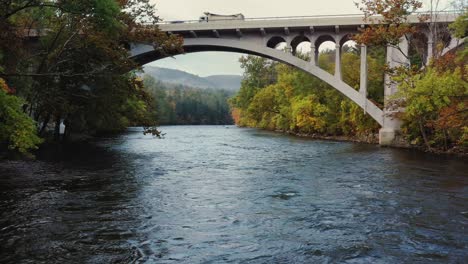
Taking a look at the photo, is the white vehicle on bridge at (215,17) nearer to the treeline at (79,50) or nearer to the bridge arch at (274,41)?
the bridge arch at (274,41)

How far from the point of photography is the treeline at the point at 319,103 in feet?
118

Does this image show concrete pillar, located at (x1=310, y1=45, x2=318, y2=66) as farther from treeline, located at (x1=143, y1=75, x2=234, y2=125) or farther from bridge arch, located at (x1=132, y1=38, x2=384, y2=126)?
treeline, located at (x1=143, y1=75, x2=234, y2=125)

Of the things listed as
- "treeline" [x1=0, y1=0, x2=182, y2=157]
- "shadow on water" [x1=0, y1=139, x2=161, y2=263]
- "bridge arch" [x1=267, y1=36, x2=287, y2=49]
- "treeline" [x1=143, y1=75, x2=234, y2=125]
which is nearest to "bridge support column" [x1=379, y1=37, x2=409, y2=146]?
"bridge arch" [x1=267, y1=36, x2=287, y2=49]

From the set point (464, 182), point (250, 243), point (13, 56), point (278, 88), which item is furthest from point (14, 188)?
point (278, 88)

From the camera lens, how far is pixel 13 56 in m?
19.8

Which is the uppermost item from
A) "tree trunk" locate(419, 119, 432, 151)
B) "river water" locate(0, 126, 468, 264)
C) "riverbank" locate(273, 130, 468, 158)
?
"tree trunk" locate(419, 119, 432, 151)

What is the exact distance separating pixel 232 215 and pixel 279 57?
2311 centimetres

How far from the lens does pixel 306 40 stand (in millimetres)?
33594

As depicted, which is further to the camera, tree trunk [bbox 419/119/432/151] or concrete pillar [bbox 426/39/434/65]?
concrete pillar [bbox 426/39/434/65]

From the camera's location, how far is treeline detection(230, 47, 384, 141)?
35.8 meters

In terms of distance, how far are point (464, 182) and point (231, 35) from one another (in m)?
22.2

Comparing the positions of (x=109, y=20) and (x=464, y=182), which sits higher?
(x=109, y=20)

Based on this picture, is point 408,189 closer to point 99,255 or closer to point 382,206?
point 382,206

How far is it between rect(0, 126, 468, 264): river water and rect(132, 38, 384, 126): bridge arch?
1338cm
